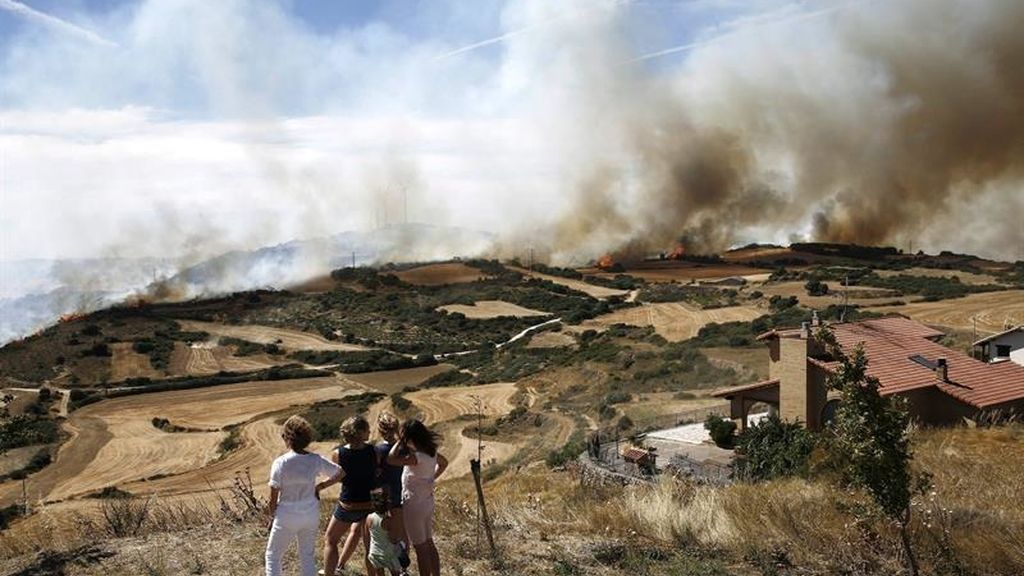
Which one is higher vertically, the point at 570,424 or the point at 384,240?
the point at 384,240

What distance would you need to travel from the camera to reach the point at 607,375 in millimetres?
40969

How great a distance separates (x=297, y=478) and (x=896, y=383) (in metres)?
16.5

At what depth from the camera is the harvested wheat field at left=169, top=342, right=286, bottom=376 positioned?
56375 mm

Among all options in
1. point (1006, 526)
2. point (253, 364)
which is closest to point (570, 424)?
point (1006, 526)

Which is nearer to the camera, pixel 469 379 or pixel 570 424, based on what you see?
pixel 570 424

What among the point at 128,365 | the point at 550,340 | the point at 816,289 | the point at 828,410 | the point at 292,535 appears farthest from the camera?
the point at 816,289

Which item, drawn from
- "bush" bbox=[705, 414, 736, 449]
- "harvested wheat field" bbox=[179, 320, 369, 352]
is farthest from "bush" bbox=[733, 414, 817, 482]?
"harvested wheat field" bbox=[179, 320, 369, 352]

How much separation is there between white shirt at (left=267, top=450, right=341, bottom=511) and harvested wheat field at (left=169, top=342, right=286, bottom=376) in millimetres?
52521

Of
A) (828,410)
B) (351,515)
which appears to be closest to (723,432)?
(828,410)

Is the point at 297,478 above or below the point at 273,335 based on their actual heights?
above

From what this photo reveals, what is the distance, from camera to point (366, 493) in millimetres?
6219

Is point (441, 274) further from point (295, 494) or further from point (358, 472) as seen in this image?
point (295, 494)

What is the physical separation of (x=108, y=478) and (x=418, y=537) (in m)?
28.6

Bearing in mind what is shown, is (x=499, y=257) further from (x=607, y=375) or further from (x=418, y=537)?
(x=418, y=537)
